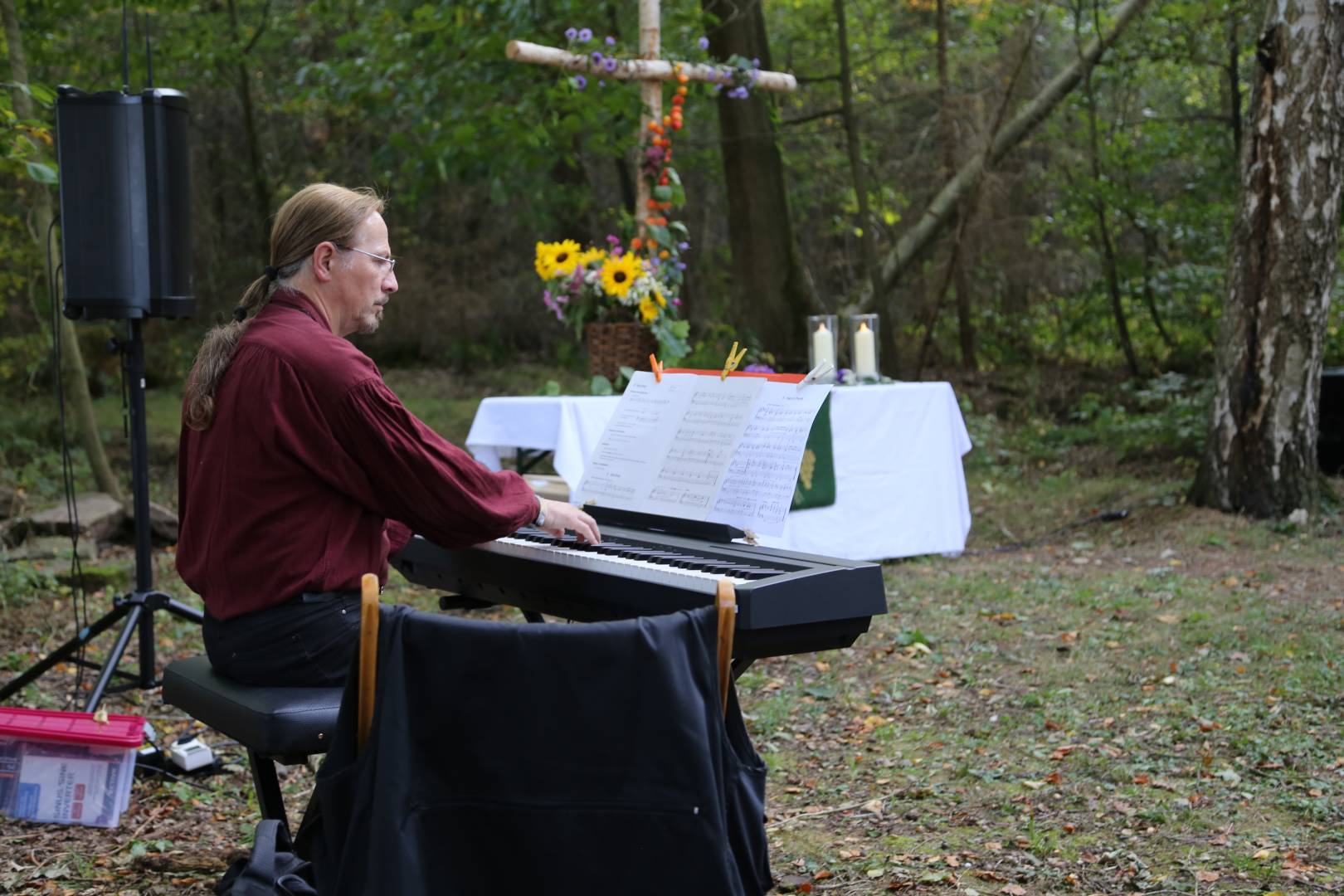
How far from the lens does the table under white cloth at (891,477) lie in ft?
20.7

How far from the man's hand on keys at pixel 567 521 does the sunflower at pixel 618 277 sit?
321cm

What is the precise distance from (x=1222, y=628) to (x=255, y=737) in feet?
12.9

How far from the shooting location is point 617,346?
19.5 feet

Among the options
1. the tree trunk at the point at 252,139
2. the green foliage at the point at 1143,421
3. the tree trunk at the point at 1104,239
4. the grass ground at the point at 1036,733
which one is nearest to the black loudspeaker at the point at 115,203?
the grass ground at the point at 1036,733

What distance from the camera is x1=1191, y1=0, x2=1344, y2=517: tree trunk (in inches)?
264

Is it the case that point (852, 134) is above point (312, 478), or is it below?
above

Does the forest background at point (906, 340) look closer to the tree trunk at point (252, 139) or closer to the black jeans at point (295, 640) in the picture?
the tree trunk at point (252, 139)

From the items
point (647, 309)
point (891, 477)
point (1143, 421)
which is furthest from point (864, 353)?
point (1143, 421)

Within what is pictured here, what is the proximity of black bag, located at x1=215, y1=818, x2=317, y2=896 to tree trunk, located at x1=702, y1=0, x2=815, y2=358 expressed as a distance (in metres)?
8.11

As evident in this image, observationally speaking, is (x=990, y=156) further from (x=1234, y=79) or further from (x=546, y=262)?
(x=546, y=262)

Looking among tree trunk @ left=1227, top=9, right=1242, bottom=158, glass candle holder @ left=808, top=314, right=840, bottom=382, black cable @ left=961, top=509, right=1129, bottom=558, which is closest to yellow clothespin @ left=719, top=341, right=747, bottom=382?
glass candle holder @ left=808, top=314, right=840, bottom=382

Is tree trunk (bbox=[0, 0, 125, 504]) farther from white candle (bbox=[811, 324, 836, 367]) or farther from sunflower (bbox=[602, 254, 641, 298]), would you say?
white candle (bbox=[811, 324, 836, 367])

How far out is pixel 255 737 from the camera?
247 cm

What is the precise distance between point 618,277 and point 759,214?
4624 millimetres
